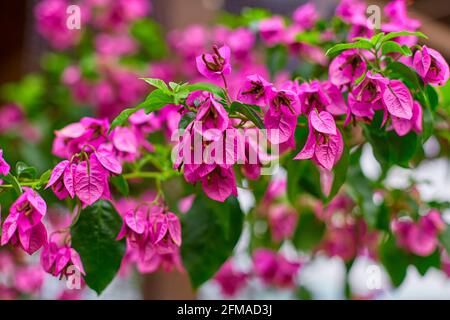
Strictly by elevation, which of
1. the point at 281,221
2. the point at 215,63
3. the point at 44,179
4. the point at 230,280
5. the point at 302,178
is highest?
the point at 215,63

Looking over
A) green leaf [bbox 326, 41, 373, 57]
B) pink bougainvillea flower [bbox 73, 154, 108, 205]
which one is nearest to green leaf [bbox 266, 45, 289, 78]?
green leaf [bbox 326, 41, 373, 57]

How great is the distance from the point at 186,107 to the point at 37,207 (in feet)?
0.52

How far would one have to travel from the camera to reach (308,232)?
1.02m

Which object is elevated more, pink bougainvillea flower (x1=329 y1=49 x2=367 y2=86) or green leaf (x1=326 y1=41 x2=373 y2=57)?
green leaf (x1=326 y1=41 x2=373 y2=57)

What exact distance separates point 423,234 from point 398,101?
15.3 inches

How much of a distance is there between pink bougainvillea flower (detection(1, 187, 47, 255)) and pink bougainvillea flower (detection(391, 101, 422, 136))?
1.17ft

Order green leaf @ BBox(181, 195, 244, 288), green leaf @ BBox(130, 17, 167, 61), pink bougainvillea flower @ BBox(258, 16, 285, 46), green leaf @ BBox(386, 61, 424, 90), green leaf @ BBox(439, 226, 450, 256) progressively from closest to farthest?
green leaf @ BBox(386, 61, 424, 90) → green leaf @ BBox(181, 195, 244, 288) → green leaf @ BBox(439, 226, 450, 256) → pink bougainvillea flower @ BBox(258, 16, 285, 46) → green leaf @ BBox(130, 17, 167, 61)

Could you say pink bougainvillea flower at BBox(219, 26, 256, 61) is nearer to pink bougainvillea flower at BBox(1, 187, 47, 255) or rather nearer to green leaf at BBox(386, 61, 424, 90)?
green leaf at BBox(386, 61, 424, 90)

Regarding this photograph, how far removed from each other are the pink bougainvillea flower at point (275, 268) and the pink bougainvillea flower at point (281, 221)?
0.04m

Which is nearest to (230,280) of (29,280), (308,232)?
(308,232)

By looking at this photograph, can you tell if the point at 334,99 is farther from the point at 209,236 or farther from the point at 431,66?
the point at 209,236

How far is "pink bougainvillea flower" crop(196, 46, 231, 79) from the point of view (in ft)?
1.73

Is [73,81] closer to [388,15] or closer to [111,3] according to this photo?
[111,3]
